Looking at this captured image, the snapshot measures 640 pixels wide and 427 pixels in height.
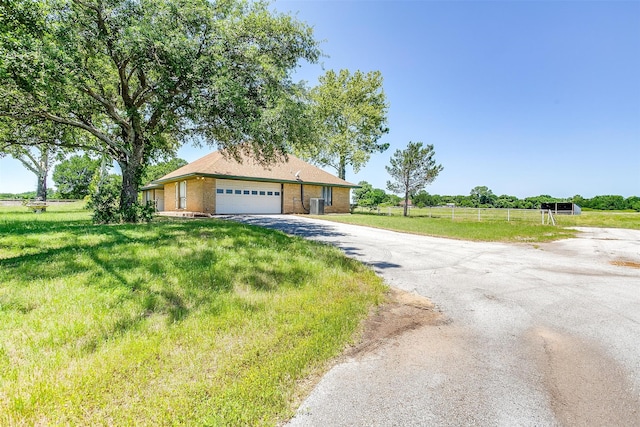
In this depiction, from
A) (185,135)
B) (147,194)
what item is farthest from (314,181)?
(147,194)

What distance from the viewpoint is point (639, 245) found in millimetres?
10531

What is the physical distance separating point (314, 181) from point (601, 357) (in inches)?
896

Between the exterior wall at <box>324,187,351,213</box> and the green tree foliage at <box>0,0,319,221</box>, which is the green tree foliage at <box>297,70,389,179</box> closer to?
the exterior wall at <box>324,187,351,213</box>

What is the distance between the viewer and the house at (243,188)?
1975cm

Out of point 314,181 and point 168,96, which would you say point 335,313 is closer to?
point 168,96

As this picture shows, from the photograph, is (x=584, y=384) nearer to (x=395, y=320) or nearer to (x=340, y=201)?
(x=395, y=320)

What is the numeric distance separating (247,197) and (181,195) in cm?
501

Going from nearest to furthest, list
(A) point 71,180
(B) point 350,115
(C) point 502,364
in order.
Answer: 1. (C) point 502,364
2. (B) point 350,115
3. (A) point 71,180

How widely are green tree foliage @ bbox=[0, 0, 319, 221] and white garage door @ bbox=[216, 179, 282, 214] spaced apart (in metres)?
7.83

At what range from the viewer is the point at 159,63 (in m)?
8.97

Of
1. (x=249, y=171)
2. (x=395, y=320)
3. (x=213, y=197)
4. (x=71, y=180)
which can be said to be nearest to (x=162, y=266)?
(x=395, y=320)

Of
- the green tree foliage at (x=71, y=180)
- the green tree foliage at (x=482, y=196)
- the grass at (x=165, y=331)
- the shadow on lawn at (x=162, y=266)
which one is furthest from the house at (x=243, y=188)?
the green tree foliage at (x=71, y=180)

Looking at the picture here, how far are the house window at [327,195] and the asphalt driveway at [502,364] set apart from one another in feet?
67.9

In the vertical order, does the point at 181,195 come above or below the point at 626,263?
above
